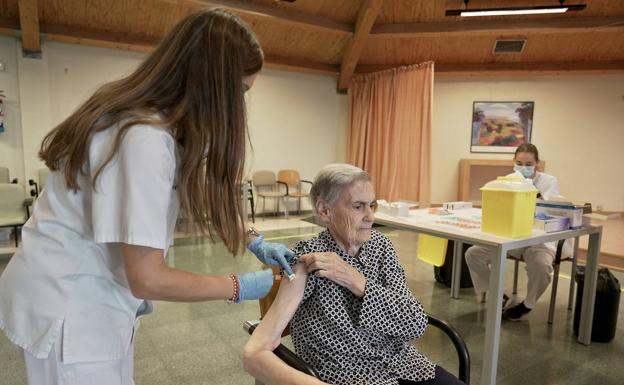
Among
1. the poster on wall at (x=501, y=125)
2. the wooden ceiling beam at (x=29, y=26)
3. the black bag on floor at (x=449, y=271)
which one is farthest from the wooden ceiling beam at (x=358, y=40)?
the wooden ceiling beam at (x=29, y=26)

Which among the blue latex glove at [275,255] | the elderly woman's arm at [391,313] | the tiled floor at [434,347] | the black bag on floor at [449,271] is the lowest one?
the tiled floor at [434,347]

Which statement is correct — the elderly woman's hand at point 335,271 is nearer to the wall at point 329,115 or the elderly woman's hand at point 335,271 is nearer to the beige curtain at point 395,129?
the wall at point 329,115

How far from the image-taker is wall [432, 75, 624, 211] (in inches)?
249

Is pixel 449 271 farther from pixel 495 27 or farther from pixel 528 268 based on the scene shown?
pixel 495 27

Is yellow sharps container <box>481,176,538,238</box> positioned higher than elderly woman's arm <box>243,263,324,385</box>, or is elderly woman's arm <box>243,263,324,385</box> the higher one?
yellow sharps container <box>481,176,538,238</box>

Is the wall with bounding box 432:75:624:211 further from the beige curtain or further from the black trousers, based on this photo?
the black trousers

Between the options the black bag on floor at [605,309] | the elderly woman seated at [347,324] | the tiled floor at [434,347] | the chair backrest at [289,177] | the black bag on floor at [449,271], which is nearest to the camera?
the elderly woman seated at [347,324]

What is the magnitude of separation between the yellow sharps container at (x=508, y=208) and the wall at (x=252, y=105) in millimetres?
2767

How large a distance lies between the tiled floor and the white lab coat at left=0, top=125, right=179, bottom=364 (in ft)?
4.08

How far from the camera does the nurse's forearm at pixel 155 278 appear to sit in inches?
30.5

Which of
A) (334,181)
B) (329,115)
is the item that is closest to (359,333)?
(334,181)

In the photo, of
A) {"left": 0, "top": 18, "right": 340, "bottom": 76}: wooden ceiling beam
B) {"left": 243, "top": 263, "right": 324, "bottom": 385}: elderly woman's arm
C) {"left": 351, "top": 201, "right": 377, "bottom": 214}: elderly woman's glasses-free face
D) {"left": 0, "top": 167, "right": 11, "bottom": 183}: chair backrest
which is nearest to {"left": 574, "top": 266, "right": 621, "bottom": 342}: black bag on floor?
{"left": 351, "top": 201, "right": 377, "bottom": 214}: elderly woman's glasses-free face

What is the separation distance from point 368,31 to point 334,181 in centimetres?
520

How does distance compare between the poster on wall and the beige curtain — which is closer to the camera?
the beige curtain
